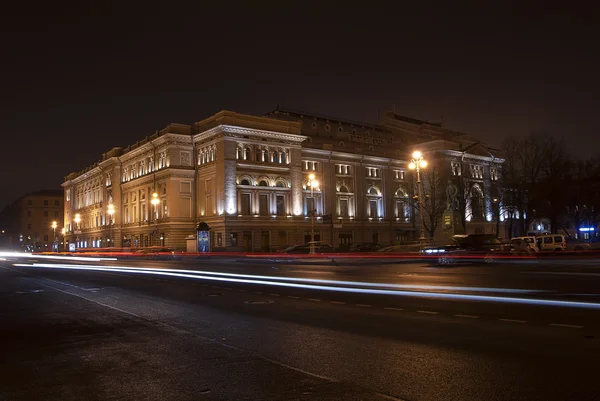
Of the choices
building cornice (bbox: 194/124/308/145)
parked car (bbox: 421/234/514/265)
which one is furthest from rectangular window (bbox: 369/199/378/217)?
parked car (bbox: 421/234/514/265)

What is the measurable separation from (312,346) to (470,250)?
34.4 m

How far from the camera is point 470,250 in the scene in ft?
135

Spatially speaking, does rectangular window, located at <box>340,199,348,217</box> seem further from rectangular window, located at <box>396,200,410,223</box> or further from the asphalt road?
Result: the asphalt road

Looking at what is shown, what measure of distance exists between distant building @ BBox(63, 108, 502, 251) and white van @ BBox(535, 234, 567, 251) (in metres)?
17.9

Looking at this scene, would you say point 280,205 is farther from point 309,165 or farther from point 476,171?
point 476,171

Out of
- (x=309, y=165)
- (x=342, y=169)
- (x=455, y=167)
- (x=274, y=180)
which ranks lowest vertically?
(x=274, y=180)

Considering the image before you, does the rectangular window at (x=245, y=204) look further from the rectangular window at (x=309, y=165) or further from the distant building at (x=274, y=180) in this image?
the rectangular window at (x=309, y=165)

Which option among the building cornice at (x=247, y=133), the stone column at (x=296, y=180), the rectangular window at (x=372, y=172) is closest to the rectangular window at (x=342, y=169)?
the rectangular window at (x=372, y=172)

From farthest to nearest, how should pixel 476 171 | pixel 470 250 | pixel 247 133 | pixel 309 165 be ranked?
pixel 476 171, pixel 309 165, pixel 247 133, pixel 470 250

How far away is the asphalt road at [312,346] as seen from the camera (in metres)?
6.94

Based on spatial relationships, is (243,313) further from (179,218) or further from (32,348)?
(179,218)

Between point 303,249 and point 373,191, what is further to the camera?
point 373,191

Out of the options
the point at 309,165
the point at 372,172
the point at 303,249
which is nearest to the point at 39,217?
the point at 309,165

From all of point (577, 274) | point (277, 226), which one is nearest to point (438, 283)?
point (577, 274)
